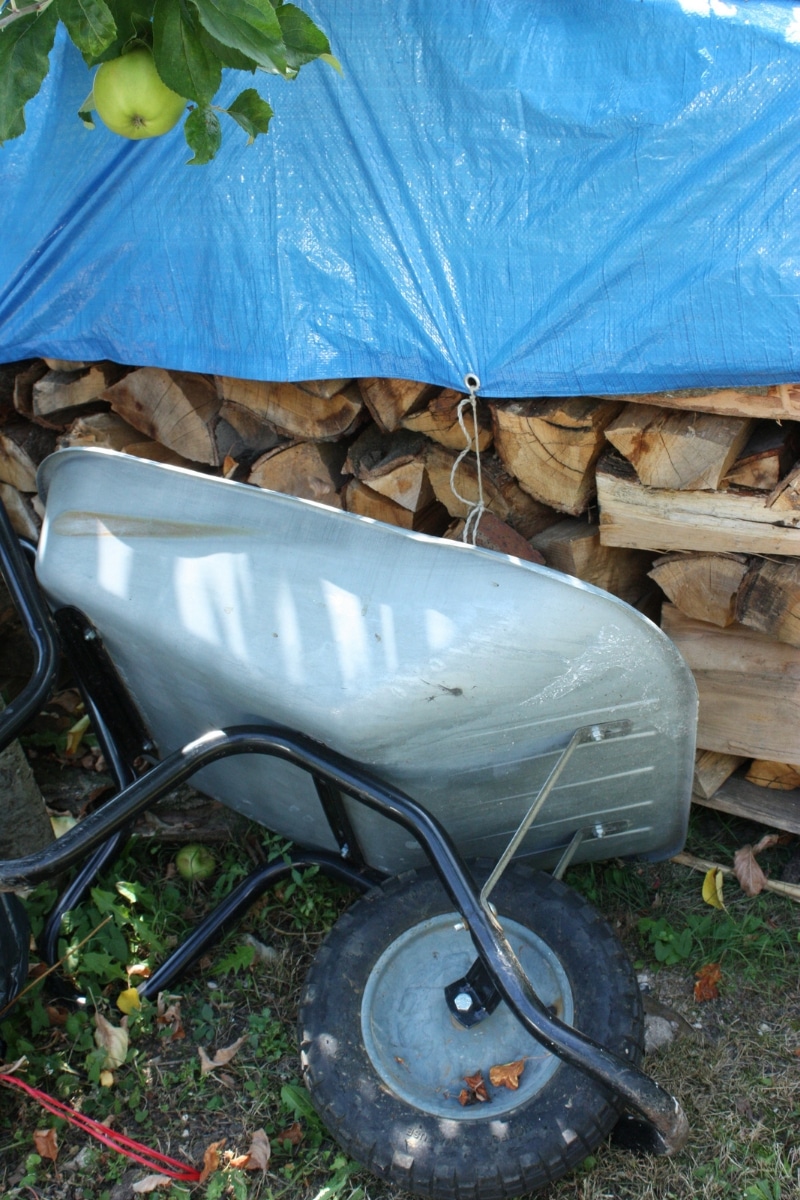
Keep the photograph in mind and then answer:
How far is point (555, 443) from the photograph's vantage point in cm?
204

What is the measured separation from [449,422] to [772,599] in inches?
29.2

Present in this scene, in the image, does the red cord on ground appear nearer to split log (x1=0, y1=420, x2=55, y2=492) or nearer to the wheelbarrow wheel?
the wheelbarrow wheel

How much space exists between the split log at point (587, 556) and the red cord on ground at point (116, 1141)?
1395 mm

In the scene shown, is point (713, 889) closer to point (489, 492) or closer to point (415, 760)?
point (415, 760)

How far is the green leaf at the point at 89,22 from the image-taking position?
1350mm

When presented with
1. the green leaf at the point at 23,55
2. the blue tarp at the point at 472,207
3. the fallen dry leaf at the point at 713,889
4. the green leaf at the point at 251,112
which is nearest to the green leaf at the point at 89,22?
the green leaf at the point at 23,55

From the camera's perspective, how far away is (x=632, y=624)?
167 cm

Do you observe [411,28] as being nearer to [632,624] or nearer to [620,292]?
[620,292]

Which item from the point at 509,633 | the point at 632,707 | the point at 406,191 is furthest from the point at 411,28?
the point at 632,707

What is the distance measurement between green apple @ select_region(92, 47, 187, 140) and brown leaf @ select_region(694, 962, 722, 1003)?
1.96m

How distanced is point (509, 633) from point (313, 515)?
1.45ft

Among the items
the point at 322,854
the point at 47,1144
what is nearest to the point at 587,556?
the point at 322,854

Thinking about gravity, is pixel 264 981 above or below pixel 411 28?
below

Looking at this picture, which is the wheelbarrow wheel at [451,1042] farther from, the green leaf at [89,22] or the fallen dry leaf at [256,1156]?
the green leaf at [89,22]
